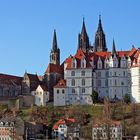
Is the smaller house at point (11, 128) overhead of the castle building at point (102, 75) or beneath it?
beneath

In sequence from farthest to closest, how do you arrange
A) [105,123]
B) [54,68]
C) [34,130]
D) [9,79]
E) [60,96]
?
[9,79]
[54,68]
[60,96]
[34,130]
[105,123]

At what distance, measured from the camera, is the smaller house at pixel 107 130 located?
112m

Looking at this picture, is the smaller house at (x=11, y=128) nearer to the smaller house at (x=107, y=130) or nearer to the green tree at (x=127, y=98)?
the smaller house at (x=107, y=130)

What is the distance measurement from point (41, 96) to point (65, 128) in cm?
1807

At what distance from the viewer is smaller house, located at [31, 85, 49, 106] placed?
447 feet

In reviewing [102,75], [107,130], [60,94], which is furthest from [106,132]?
[102,75]

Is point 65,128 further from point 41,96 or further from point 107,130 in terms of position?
point 41,96

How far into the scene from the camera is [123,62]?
436ft

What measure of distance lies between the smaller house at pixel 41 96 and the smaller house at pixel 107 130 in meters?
23.9

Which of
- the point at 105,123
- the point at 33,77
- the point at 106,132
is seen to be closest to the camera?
the point at 106,132

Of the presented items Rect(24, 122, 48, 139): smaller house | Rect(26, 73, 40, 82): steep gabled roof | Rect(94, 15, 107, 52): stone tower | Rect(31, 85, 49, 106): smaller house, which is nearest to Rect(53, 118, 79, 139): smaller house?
Rect(24, 122, 48, 139): smaller house

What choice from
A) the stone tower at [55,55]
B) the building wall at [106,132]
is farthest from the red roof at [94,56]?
the building wall at [106,132]

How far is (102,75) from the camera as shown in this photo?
134500mm

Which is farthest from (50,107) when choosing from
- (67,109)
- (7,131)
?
(7,131)
